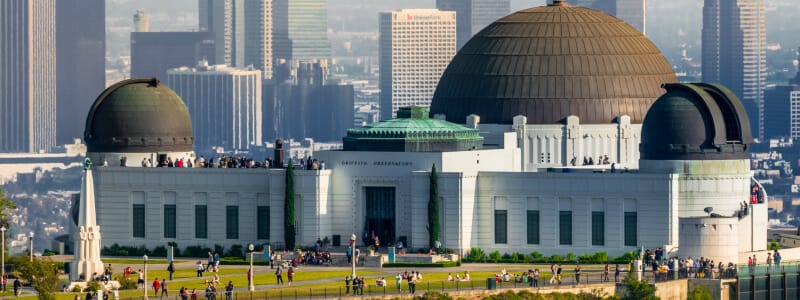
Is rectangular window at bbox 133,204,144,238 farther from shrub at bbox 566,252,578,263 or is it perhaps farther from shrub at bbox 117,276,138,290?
shrub at bbox 117,276,138,290

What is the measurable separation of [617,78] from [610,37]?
2.63 m

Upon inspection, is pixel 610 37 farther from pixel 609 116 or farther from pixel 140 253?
pixel 140 253

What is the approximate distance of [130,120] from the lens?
148m

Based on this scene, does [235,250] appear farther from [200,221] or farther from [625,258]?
[625,258]

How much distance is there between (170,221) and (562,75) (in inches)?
910

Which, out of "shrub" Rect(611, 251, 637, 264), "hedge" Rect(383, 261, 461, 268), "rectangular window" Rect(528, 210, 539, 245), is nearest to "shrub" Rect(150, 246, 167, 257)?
"hedge" Rect(383, 261, 461, 268)

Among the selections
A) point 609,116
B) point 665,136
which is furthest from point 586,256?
point 609,116

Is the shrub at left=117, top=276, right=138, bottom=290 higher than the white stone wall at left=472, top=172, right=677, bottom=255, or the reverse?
the white stone wall at left=472, top=172, right=677, bottom=255

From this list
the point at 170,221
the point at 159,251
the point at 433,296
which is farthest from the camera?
the point at 170,221

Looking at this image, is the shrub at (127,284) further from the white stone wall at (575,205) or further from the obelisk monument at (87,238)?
the white stone wall at (575,205)

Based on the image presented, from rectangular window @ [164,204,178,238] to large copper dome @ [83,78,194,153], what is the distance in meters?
4.78

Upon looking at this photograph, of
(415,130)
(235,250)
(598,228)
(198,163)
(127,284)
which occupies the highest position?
(415,130)

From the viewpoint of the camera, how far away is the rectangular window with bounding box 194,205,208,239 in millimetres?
143375

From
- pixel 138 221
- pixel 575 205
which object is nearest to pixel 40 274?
pixel 138 221
